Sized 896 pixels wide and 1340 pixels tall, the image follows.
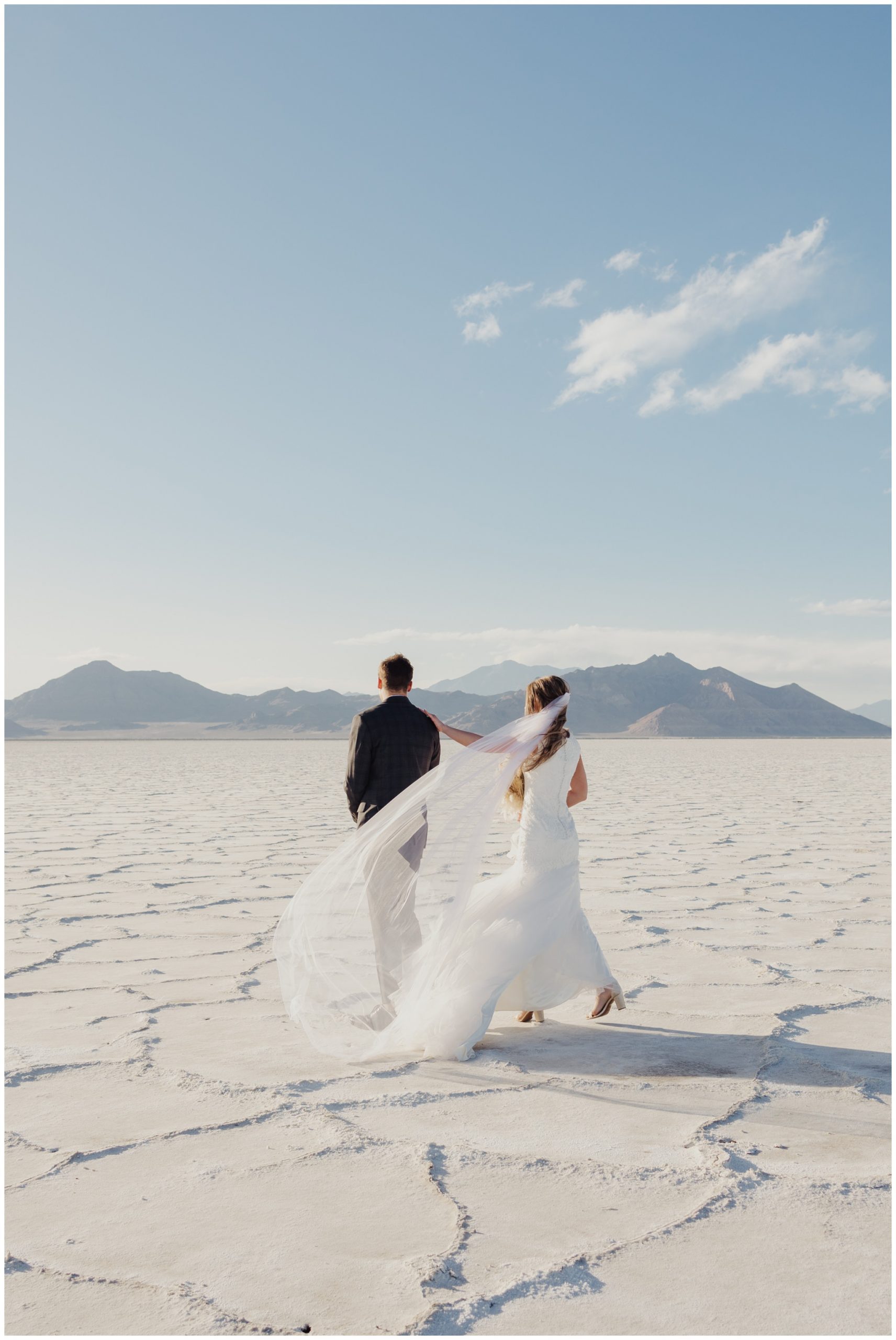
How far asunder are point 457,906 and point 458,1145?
929 millimetres

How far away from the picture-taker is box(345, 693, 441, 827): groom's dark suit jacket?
352 cm

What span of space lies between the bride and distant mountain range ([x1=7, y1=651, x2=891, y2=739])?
83743 mm

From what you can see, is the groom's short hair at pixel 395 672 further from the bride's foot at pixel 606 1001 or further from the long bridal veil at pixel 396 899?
the bride's foot at pixel 606 1001

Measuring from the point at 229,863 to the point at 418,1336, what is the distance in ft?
17.8

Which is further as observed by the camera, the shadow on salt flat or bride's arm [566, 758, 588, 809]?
bride's arm [566, 758, 588, 809]

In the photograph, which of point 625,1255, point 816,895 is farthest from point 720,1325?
point 816,895

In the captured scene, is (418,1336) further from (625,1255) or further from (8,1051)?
(8,1051)

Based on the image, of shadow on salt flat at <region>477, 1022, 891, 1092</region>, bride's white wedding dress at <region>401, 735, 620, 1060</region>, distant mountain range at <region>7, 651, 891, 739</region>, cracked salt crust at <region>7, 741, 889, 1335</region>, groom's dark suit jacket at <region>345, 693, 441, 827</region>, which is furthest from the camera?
distant mountain range at <region>7, 651, 891, 739</region>

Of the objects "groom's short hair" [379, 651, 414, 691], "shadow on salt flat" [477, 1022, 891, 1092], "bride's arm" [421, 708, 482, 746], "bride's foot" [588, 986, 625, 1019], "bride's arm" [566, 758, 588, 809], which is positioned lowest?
"shadow on salt flat" [477, 1022, 891, 1092]

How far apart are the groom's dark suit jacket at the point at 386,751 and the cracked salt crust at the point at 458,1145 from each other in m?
0.83

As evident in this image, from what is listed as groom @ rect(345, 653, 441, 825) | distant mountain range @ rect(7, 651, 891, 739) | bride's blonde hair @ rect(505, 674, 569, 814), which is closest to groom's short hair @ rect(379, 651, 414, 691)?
groom @ rect(345, 653, 441, 825)

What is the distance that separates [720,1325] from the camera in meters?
1.64

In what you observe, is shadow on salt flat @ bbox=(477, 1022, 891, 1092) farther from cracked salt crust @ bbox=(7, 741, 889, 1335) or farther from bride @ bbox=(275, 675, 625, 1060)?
bride @ bbox=(275, 675, 625, 1060)

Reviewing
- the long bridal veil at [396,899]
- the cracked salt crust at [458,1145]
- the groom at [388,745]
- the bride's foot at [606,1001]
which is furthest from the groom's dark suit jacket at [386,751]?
the bride's foot at [606,1001]
